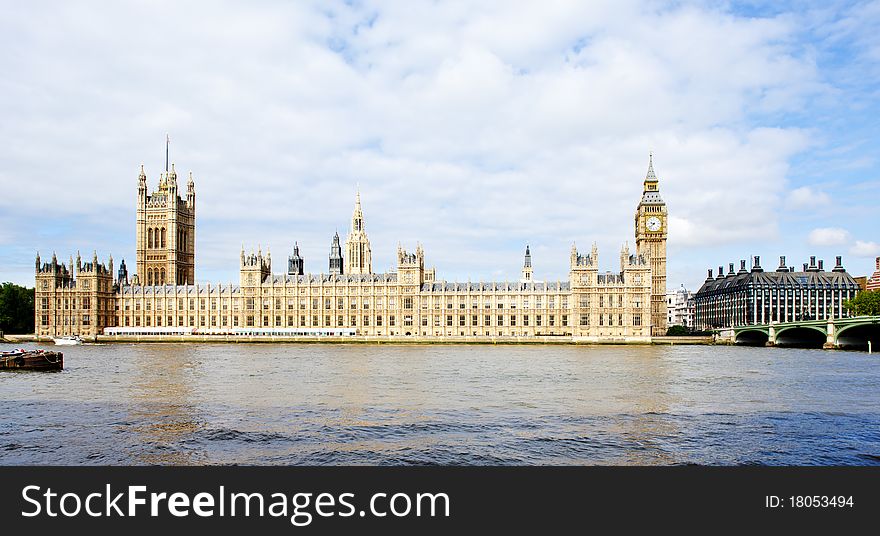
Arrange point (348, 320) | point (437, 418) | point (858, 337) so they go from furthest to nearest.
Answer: point (348, 320), point (858, 337), point (437, 418)

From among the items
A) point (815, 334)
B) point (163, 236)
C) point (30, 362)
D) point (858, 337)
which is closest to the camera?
point (30, 362)

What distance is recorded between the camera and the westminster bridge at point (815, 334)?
320ft

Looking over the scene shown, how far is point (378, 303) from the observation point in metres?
133

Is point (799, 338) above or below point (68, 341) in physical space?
above

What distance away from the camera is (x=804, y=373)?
57062 mm

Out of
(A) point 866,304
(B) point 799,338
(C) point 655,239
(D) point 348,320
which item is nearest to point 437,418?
(D) point 348,320

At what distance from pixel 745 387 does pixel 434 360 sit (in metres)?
32.8

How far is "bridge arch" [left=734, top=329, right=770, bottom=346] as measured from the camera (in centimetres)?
12656

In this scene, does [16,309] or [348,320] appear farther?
[16,309]

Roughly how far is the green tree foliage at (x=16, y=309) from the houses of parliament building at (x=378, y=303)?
25.4ft

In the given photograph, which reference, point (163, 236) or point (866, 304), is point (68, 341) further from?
point (866, 304)

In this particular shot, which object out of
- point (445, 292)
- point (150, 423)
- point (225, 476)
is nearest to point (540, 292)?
point (445, 292)

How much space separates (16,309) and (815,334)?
5774 inches

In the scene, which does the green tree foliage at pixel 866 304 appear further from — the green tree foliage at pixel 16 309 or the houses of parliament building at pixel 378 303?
the green tree foliage at pixel 16 309
